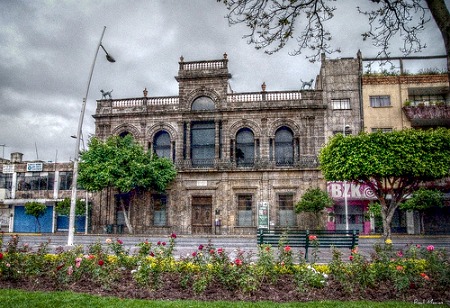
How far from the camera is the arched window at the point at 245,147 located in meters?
32.5

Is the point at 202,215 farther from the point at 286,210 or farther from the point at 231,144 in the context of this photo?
the point at 286,210

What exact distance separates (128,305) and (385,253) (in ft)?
17.3

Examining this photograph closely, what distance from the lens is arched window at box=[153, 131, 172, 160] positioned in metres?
33.8

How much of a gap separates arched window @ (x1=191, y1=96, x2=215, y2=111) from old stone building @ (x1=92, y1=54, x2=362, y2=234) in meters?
0.08

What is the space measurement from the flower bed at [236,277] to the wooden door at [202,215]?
23.2 metres

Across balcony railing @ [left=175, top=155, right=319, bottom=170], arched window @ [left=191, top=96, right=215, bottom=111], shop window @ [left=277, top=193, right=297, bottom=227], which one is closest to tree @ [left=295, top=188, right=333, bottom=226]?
shop window @ [left=277, top=193, right=297, bottom=227]

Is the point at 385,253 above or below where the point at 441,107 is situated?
below

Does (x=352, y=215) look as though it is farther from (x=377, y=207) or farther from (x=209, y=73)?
(x=209, y=73)

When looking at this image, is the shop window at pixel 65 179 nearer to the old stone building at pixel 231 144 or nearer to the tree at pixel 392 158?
the old stone building at pixel 231 144

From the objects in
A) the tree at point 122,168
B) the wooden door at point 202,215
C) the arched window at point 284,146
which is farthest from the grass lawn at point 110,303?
the arched window at point 284,146

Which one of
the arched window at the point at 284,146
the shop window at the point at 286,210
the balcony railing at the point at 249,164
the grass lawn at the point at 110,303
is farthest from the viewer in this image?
the arched window at the point at 284,146

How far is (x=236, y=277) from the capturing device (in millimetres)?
7449

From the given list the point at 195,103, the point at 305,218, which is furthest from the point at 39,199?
A: the point at 305,218

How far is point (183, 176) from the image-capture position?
106ft
